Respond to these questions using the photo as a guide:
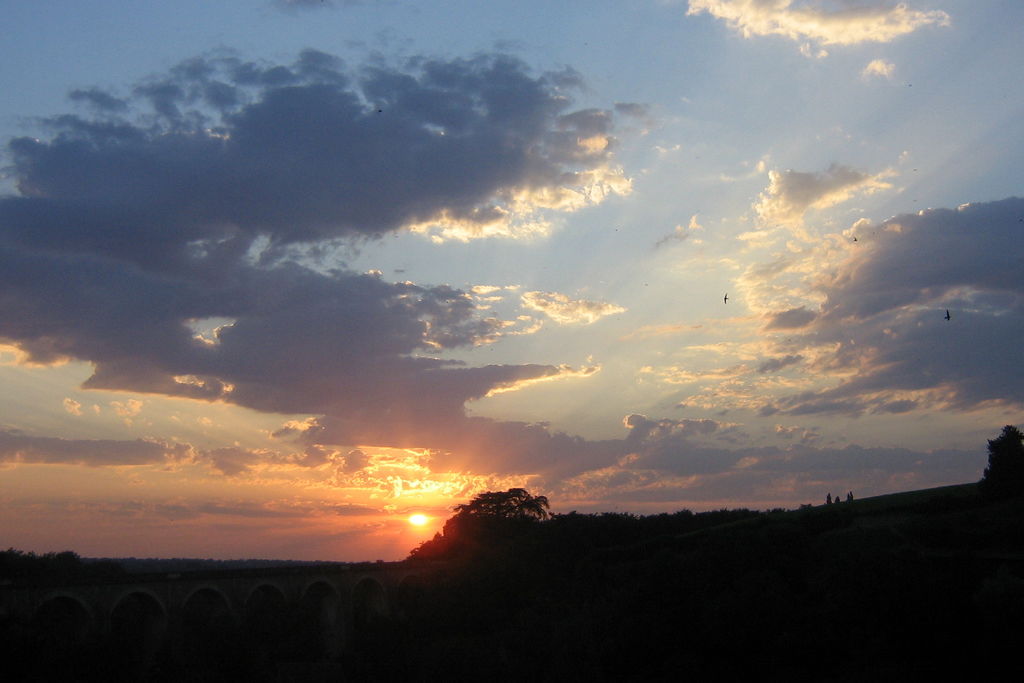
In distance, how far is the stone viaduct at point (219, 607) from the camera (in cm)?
4662

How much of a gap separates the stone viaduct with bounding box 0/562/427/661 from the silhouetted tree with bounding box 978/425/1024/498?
4571 cm

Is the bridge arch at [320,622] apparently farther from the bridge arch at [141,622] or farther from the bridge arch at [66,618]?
the bridge arch at [66,618]

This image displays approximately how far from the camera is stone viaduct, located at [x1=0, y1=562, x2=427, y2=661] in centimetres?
4662

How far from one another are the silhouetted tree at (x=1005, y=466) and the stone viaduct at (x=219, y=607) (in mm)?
45714

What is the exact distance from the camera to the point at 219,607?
199 ft

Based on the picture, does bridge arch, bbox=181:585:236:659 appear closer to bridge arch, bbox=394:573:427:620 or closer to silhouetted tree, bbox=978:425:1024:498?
bridge arch, bbox=394:573:427:620

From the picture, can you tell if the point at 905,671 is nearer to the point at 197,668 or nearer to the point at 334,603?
the point at 197,668

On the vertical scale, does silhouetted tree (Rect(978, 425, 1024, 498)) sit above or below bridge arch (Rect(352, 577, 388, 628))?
above

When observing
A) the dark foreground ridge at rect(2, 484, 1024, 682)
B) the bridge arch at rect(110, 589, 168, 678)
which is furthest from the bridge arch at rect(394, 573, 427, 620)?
the bridge arch at rect(110, 589, 168, 678)

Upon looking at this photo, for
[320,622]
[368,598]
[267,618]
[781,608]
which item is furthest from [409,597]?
[781,608]

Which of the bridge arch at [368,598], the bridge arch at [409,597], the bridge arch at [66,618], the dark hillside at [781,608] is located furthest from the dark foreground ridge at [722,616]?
the bridge arch at [368,598]

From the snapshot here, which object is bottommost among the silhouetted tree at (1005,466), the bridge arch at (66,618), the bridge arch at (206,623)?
the bridge arch at (206,623)

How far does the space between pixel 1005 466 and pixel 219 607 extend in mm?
57108

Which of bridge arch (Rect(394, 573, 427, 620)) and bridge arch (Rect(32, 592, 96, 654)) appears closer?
bridge arch (Rect(32, 592, 96, 654))
